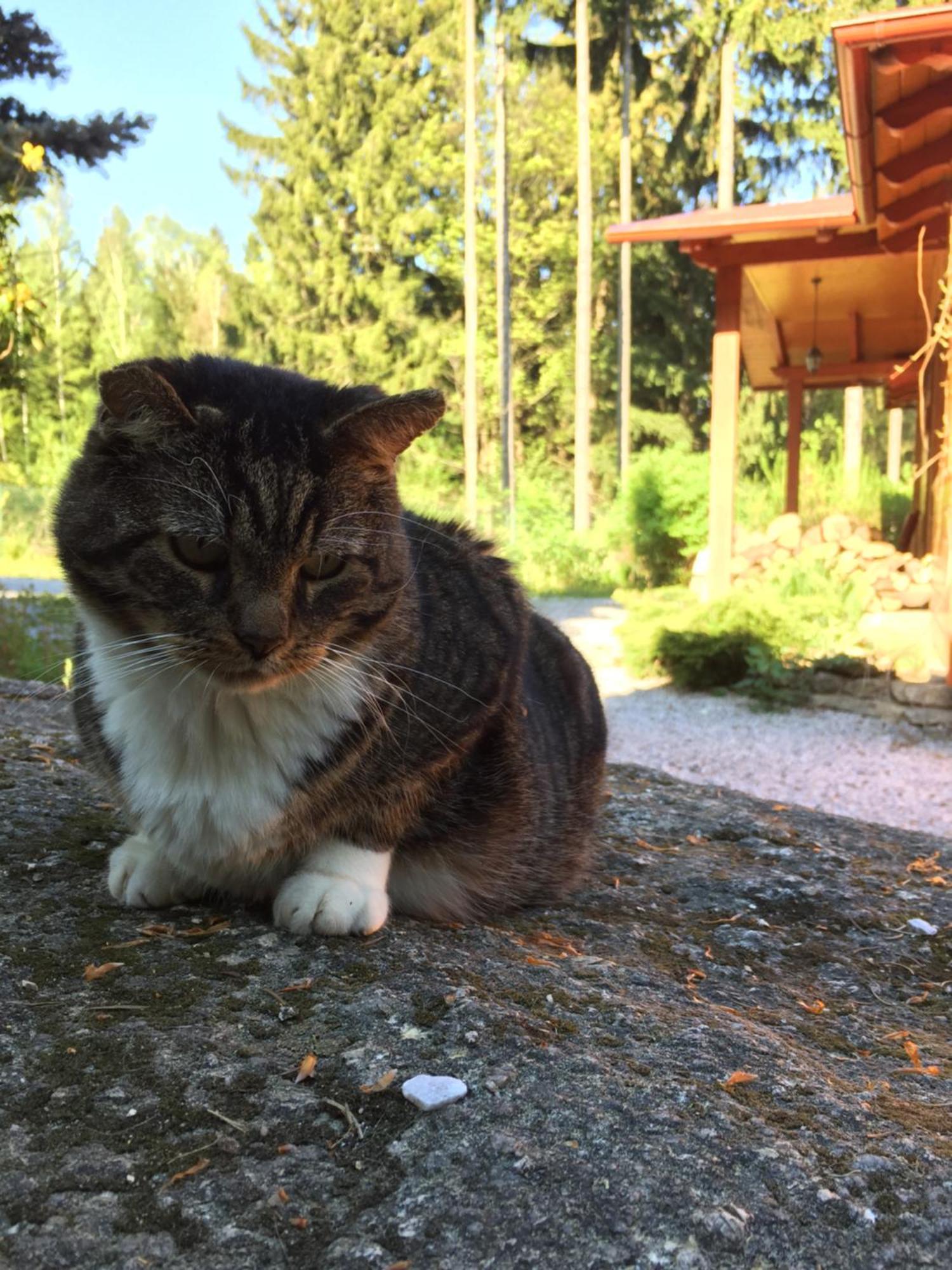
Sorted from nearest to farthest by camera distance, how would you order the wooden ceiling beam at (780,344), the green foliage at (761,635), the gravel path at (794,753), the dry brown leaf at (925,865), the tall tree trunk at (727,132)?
the dry brown leaf at (925,865), the gravel path at (794,753), the green foliage at (761,635), the wooden ceiling beam at (780,344), the tall tree trunk at (727,132)

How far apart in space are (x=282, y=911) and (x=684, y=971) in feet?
2.90

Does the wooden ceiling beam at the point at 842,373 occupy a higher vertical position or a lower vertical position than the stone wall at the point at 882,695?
higher

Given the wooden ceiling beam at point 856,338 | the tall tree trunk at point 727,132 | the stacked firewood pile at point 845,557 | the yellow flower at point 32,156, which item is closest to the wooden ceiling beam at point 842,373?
the wooden ceiling beam at point 856,338

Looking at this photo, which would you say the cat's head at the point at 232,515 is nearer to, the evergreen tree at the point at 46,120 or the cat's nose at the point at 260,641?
the cat's nose at the point at 260,641

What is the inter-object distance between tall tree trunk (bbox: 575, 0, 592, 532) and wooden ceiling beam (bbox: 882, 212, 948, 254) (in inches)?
437

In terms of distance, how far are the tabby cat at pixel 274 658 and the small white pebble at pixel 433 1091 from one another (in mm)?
499

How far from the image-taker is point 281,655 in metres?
1.67

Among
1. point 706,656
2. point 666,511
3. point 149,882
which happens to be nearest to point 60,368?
point 666,511

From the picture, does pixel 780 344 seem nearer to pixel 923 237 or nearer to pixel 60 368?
pixel 923 237

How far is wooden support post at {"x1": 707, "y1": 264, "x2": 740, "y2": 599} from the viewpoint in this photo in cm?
917

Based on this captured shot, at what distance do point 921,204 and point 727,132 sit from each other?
558 inches

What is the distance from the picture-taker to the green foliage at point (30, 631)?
5.54 m

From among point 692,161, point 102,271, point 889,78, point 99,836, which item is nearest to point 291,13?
point 692,161

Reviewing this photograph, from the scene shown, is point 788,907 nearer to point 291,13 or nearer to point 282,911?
point 282,911
